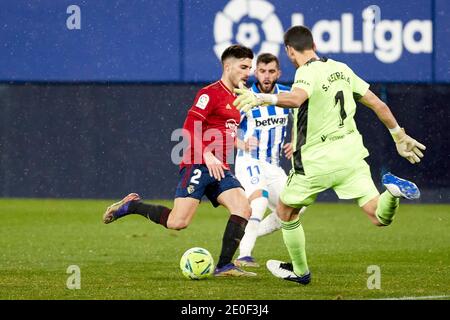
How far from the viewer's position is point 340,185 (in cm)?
777

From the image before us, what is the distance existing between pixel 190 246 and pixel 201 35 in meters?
5.17

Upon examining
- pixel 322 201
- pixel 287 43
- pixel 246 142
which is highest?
pixel 287 43

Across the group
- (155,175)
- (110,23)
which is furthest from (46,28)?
(155,175)

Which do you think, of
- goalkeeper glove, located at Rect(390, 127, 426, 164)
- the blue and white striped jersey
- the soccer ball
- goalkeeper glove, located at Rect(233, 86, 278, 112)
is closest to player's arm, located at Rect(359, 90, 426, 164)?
goalkeeper glove, located at Rect(390, 127, 426, 164)

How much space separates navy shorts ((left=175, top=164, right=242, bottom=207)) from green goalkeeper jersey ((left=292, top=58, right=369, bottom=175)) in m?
Result: 1.04

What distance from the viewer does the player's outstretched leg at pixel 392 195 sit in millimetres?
7238

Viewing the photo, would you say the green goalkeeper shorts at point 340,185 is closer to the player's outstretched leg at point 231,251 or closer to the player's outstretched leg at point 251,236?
the player's outstretched leg at point 231,251

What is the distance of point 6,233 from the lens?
12.5 metres

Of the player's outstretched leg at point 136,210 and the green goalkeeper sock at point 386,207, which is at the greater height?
the green goalkeeper sock at point 386,207

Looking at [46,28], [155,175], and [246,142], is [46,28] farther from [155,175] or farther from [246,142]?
[246,142]

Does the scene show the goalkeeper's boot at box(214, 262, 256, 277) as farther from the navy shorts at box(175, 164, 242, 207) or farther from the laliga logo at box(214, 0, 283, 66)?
the laliga logo at box(214, 0, 283, 66)

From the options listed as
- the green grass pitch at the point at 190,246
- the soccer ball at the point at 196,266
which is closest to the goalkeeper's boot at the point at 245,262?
the green grass pitch at the point at 190,246

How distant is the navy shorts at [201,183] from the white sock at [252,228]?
83cm

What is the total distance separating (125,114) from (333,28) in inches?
131
